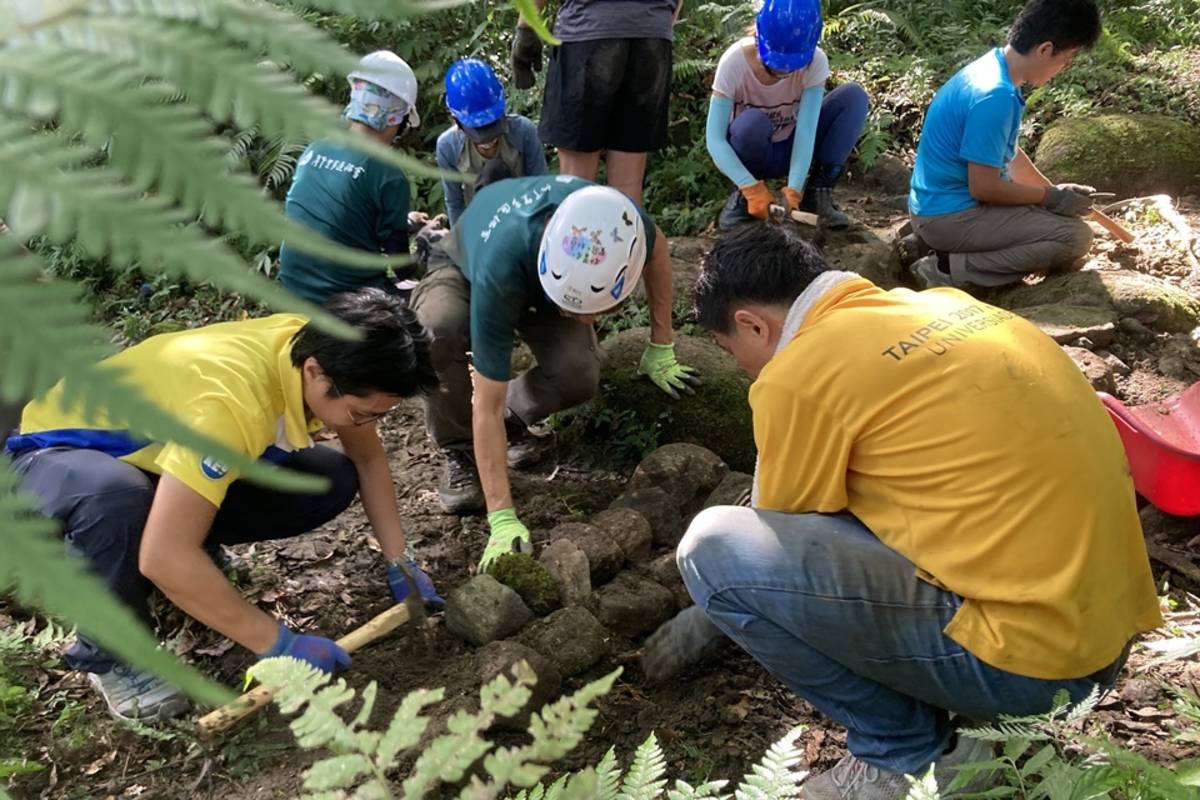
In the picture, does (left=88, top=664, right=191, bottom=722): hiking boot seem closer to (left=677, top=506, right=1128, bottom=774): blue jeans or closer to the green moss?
the green moss

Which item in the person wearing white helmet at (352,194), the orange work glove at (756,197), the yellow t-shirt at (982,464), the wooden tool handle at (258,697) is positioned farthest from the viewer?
the orange work glove at (756,197)

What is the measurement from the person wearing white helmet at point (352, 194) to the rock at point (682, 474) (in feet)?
4.86

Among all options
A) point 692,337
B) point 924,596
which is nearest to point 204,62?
point 924,596

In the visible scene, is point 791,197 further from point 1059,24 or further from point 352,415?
point 352,415

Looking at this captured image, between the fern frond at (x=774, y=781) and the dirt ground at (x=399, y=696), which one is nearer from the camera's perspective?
the fern frond at (x=774, y=781)

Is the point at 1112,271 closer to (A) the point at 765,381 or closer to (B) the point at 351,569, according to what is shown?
(A) the point at 765,381

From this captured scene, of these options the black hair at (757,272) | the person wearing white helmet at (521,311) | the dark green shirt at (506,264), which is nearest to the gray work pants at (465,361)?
the person wearing white helmet at (521,311)

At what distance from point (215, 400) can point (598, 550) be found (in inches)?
55.1

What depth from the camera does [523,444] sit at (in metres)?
4.24

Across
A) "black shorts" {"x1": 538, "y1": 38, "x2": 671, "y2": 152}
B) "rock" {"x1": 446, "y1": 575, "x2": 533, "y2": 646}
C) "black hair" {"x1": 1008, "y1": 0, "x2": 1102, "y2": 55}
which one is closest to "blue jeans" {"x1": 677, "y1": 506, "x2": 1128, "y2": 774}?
"rock" {"x1": 446, "y1": 575, "x2": 533, "y2": 646}

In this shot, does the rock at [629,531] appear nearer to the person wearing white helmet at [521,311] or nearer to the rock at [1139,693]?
the person wearing white helmet at [521,311]

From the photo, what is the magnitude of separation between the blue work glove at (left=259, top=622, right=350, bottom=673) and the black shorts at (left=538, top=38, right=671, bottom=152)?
9.10 ft

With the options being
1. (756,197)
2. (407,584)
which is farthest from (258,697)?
(756,197)

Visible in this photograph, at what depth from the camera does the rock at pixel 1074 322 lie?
4160 mm
